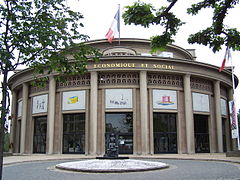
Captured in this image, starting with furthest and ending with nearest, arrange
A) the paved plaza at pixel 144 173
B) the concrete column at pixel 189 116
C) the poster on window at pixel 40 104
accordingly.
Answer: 1. the poster on window at pixel 40 104
2. the concrete column at pixel 189 116
3. the paved plaza at pixel 144 173

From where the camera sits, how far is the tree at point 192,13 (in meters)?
7.84

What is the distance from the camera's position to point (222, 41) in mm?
8523

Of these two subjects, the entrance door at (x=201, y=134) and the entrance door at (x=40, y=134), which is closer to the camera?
the entrance door at (x=201, y=134)

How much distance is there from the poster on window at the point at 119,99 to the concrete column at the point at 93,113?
1.48 m

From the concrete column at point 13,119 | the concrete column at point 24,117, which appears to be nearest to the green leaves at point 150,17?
the concrete column at point 24,117

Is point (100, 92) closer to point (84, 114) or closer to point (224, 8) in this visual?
point (84, 114)

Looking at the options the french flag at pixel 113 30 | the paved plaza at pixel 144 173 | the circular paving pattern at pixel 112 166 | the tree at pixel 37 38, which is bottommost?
the paved plaza at pixel 144 173

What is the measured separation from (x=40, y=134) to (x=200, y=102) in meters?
20.5

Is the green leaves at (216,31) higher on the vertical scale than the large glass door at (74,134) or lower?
higher

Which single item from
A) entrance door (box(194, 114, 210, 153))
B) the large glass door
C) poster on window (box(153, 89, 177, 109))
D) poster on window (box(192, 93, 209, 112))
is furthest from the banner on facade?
the large glass door

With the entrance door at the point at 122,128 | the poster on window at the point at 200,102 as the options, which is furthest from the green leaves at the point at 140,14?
the poster on window at the point at 200,102

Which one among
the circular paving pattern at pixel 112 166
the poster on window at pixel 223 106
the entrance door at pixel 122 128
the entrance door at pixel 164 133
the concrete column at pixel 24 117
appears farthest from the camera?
the poster on window at pixel 223 106

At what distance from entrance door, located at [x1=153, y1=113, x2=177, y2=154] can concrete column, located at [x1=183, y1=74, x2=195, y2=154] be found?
161 centimetres

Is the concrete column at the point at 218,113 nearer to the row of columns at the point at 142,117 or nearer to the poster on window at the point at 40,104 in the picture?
the row of columns at the point at 142,117
